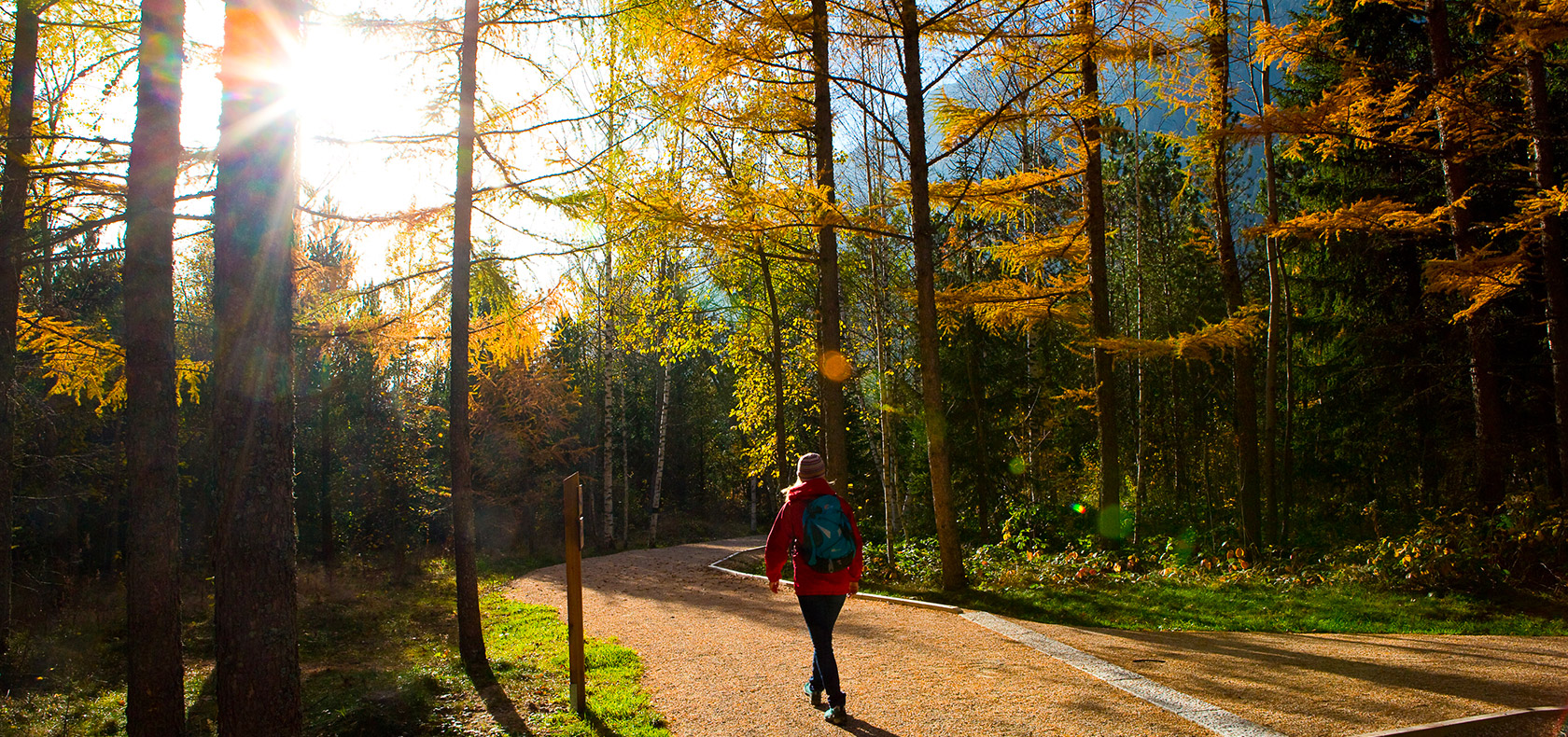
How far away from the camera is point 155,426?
6203 millimetres

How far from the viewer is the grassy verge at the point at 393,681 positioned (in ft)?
18.3

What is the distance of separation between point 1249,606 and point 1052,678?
514 cm

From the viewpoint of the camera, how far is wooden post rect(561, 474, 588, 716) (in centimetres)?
533

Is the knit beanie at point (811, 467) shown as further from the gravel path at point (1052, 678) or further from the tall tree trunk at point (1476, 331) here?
the tall tree trunk at point (1476, 331)

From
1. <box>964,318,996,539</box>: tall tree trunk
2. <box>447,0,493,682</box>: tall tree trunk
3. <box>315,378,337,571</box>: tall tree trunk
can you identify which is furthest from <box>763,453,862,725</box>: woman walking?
<box>315,378,337,571</box>: tall tree trunk

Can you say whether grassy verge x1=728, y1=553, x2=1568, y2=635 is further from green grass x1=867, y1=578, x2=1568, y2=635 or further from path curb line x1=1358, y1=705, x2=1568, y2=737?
path curb line x1=1358, y1=705, x2=1568, y2=737

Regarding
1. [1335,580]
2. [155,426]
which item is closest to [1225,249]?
[1335,580]

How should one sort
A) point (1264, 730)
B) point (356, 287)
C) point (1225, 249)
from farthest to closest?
point (1225, 249), point (356, 287), point (1264, 730)

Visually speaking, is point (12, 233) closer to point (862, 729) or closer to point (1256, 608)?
point (862, 729)

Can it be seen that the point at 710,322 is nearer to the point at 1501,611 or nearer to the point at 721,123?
the point at 721,123

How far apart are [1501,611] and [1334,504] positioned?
11.1m

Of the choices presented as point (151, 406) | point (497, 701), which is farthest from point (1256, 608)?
point (151, 406)

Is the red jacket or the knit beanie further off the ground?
the knit beanie

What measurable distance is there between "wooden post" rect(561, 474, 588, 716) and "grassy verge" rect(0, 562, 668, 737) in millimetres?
190
